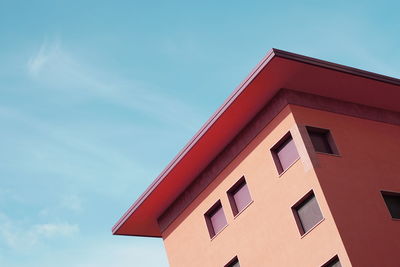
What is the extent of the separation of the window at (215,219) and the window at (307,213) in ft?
13.9

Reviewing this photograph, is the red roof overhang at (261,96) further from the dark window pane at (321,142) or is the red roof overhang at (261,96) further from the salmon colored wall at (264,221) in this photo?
the dark window pane at (321,142)

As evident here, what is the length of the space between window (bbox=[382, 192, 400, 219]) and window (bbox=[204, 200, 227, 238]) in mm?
6509

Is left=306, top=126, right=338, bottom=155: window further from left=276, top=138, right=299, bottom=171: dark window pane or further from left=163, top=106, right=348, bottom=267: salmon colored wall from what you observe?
left=163, top=106, right=348, bottom=267: salmon colored wall

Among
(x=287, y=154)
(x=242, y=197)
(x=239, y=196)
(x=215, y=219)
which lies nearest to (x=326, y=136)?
(x=287, y=154)

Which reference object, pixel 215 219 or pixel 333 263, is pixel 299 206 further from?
pixel 215 219

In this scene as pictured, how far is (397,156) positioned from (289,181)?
5034 mm

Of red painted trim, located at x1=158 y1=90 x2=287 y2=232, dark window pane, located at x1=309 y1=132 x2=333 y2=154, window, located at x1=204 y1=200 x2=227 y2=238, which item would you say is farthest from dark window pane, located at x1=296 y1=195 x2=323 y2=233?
window, located at x1=204 y1=200 x2=227 y2=238

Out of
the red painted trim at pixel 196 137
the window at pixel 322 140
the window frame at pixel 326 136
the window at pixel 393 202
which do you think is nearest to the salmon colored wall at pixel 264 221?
the window frame at pixel 326 136

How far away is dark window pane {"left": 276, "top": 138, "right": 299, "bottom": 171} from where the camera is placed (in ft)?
79.0

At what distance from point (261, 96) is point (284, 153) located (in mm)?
2326

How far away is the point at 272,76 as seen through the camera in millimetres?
24062

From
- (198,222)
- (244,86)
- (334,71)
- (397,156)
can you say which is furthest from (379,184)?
(198,222)

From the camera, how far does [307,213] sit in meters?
23.0

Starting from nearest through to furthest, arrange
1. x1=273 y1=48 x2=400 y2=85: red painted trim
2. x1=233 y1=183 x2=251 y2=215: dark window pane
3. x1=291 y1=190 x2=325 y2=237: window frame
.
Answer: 1. x1=291 y1=190 x2=325 y2=237: window frame
2. x1=273 y1=48 x2=400 y2=85: red painted trim
3. x1=233 y1=183 x2=251 y2=215: dark window pane
